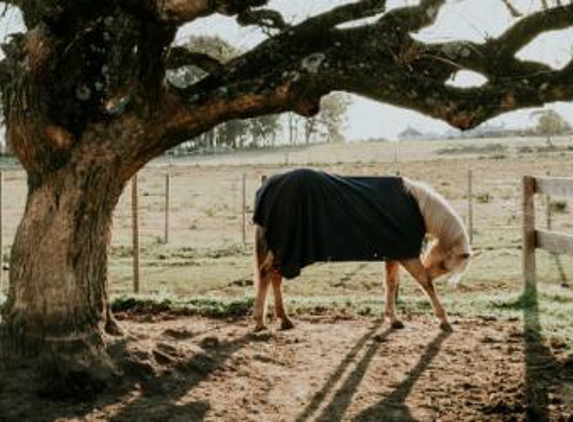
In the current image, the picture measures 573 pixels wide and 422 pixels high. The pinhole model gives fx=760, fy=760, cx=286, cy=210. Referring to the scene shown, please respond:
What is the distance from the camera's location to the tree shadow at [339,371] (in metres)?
5.65

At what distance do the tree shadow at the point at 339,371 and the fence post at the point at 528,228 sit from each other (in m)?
2.09

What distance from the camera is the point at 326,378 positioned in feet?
21.3

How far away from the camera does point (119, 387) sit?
5793mm

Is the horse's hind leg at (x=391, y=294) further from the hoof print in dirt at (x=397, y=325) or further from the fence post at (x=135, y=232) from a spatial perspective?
the fence post at (x=135, y=232)

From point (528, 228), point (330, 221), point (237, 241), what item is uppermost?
point (330, 221)

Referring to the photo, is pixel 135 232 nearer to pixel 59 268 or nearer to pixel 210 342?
pixel 210 342

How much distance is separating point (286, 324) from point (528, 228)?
10.4 feet

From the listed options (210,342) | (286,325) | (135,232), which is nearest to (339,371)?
(210,342)

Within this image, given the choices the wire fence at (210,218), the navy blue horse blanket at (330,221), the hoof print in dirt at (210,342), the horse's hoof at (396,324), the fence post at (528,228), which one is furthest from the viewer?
the wire fence at (210,218)

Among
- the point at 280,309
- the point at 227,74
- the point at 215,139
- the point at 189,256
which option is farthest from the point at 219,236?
the point at 215,139

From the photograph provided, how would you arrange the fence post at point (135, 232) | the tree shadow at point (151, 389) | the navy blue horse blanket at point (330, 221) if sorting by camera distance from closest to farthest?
1. the tree shadow at point (151, 389)
2. the navy blue horse blanket at point (330, 221)
3. the fence post at point (135, 232)

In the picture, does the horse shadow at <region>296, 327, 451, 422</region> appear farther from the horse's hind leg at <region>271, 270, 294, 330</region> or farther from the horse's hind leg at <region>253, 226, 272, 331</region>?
the horse's hind leg at <region>253, 226, 272, 331</region>

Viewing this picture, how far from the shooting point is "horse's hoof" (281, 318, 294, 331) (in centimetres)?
830

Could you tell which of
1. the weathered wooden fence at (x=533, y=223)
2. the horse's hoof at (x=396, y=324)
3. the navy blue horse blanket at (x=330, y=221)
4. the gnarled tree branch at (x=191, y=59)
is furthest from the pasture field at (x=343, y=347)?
the gnarled tree branch at (x=191, y=59)
